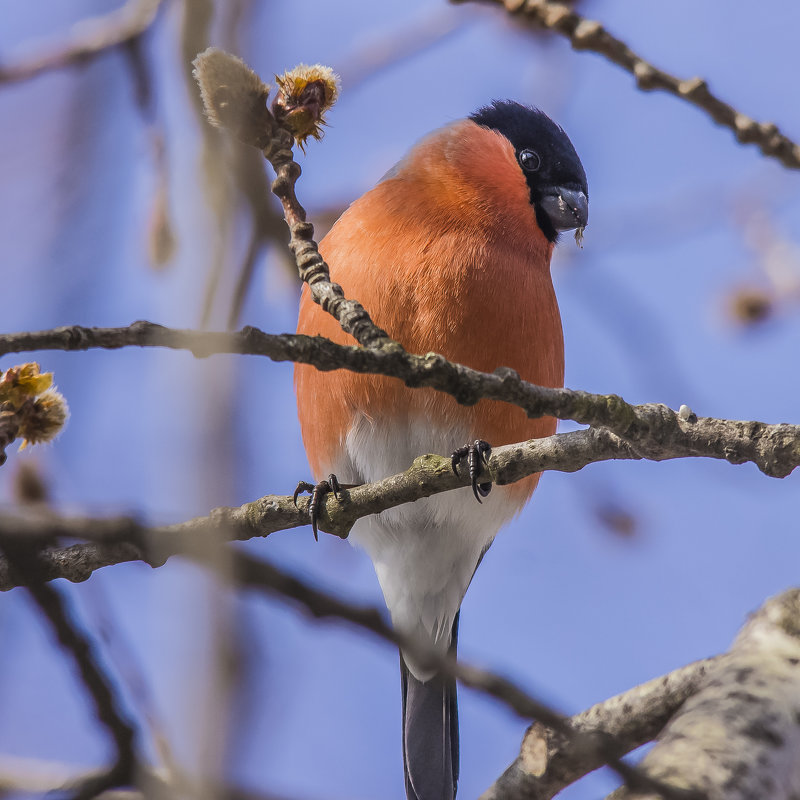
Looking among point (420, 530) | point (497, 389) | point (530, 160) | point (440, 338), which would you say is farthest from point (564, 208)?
point (497, 389)

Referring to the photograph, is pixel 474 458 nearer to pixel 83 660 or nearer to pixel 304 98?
pixel 304 98

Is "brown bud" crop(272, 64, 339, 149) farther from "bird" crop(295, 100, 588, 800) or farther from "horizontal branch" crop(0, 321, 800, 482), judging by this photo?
"bird" crop(295, 100, 588, 800)

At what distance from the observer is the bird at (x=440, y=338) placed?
276 centimetres

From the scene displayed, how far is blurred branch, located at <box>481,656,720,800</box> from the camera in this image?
6.61 feet

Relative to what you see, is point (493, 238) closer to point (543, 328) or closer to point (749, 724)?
point (543, 328)

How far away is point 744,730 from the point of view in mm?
1520

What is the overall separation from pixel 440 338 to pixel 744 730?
4.79 feet

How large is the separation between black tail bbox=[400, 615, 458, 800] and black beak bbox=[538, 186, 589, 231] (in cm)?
167

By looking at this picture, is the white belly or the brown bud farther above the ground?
the brown bud

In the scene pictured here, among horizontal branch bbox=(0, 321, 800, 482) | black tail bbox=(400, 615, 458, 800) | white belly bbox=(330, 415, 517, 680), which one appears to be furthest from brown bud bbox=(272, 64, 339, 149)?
black tail bbox=(400, 615, 458, 800)

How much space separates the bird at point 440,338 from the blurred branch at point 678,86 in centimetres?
84

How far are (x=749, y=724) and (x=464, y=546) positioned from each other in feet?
6.00

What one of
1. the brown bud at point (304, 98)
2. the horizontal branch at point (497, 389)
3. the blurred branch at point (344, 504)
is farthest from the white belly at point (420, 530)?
the brown bud at point (304, 98)

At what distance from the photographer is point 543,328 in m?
2.96
